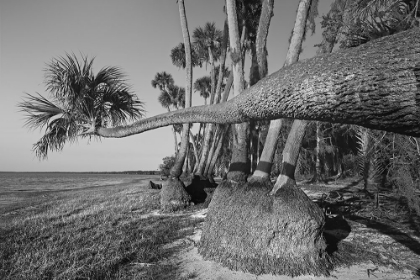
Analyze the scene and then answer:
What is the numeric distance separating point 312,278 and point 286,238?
28.0 inches

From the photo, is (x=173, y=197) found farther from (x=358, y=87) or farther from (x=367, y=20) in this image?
(x=358, y=87)

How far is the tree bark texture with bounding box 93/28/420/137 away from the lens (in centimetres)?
139

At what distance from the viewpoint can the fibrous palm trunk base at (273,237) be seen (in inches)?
169

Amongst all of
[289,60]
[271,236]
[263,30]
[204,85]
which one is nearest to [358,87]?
[271,236]

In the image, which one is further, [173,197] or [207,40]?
[207,40]

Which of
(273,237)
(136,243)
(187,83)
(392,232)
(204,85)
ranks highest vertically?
(204,85)

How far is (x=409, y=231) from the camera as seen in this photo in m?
6.66

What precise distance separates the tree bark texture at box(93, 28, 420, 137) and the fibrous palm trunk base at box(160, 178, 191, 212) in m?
8.80

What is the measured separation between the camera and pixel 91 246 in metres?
5.33

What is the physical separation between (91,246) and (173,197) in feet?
16.6

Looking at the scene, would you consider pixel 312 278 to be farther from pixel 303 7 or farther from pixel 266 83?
pixel 303 7

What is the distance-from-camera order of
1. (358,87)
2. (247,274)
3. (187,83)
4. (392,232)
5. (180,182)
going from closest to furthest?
(358,87) → (247,274) → (392,232) → (180,182) → (187,83)

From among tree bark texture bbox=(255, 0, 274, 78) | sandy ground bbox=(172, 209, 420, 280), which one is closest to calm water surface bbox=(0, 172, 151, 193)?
sandy ground bbox=(172, 209, 420, 280)

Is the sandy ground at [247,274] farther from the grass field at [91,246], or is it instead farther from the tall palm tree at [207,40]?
the tall palm tree at [207,40]
